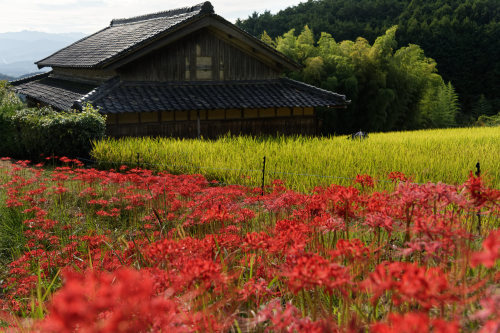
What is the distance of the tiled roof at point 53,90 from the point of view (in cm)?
1420

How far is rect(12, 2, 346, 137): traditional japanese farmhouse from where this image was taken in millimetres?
12734

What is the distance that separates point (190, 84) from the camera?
46.5 ft

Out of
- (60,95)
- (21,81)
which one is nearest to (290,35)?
(60,95)

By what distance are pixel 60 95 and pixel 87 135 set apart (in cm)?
570

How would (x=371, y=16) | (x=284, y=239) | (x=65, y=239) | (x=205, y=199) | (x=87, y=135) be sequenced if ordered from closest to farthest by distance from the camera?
(x=284, y=239)
(x=205, y=199)
(x=65, y=239)
(x=87, y=135)
(x=371, y=16)

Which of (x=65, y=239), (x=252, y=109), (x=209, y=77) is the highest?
(x=209, y=77)

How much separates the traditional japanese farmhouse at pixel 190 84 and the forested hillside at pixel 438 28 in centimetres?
2439

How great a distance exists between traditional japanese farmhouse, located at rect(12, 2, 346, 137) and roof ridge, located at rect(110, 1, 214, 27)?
0.15ft

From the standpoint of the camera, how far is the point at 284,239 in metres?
2.22

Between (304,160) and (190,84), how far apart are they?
24.4 feet

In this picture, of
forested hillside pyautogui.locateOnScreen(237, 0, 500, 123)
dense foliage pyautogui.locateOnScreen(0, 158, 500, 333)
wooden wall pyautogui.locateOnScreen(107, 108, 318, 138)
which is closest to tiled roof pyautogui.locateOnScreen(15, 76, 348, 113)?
wooden wall pyautogui.locateOnScreen(107, 108, 318, 138)

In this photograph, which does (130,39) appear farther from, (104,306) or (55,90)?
(104,306)

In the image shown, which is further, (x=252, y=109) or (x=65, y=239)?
(x=252, y=109)

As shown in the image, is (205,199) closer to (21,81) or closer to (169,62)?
(169,62)
